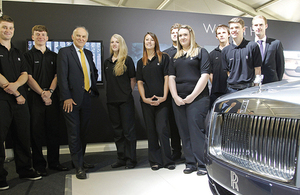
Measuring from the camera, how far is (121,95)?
9.78 feet

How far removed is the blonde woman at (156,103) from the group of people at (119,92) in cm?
1

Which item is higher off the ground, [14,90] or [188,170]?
[14,90]

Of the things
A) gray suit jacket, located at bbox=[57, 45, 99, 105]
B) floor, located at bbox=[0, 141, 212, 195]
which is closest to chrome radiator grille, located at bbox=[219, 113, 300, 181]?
floor, located at bbox=[0, 141, 212, 195]

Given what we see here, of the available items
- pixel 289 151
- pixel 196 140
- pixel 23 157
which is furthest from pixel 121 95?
pixel 289 151

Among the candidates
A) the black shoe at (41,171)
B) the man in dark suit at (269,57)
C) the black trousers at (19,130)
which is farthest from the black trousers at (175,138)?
the black trousers at (19,130)

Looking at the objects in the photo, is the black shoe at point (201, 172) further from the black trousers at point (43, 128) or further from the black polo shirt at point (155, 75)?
the black trousers at point (43, 128)

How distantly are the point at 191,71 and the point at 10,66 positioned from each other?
202cm

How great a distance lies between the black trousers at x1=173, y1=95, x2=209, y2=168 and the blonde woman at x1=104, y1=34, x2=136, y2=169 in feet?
2.19

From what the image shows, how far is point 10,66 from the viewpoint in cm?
258

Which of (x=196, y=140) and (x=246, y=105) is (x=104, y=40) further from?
(x=246, y=105)

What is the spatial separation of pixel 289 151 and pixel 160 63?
2.11 meters

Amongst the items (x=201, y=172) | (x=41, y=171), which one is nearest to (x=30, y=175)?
(x=41, y=171)

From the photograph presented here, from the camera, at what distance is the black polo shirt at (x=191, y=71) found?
267 cm

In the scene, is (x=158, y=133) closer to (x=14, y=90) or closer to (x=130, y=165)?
(x=130, y=165)
